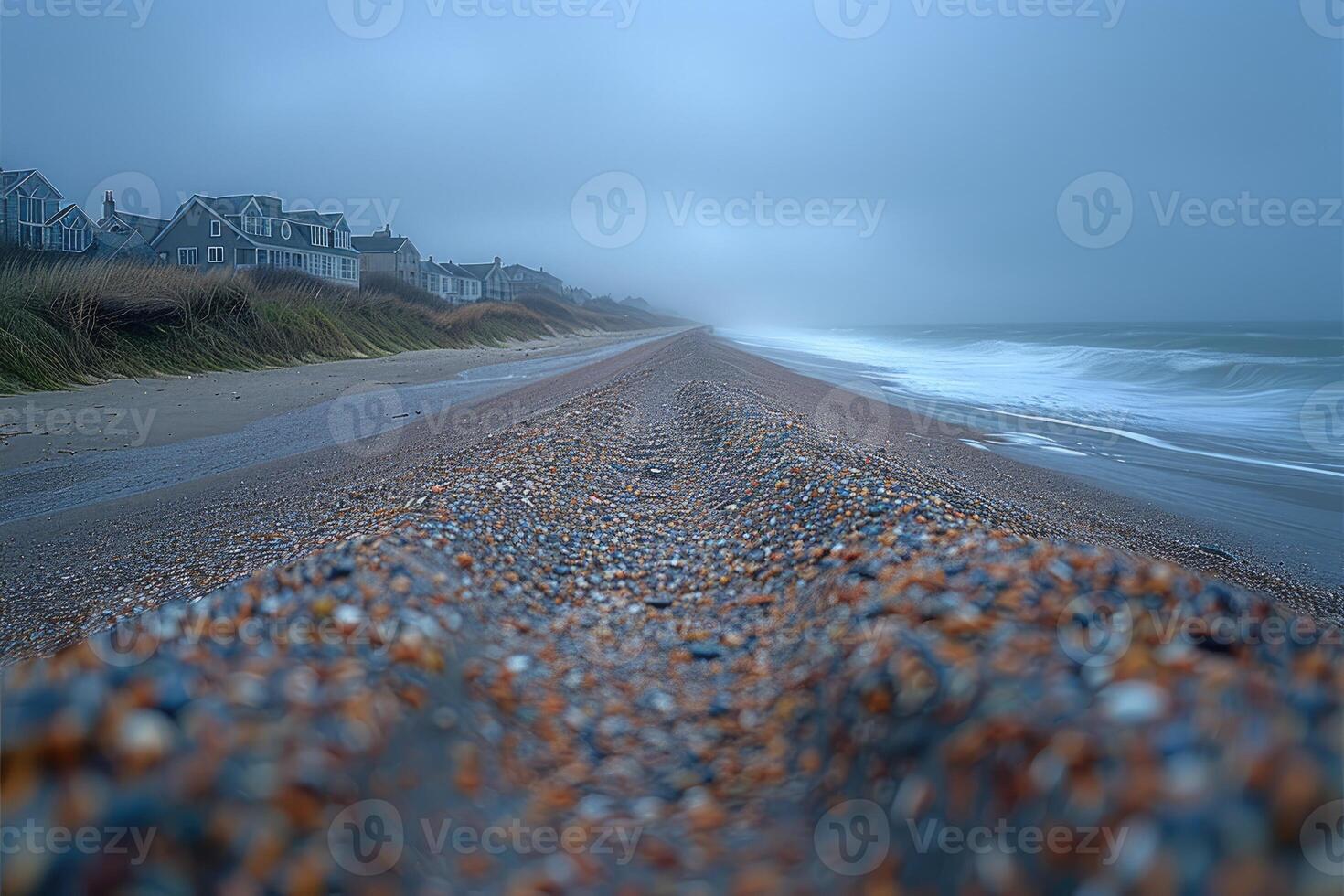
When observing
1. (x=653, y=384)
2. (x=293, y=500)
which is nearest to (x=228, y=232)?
Result: (x=653, y=384)

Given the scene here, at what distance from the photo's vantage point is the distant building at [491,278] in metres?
76.2

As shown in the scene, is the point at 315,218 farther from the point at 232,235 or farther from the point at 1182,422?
the point at 1182,422

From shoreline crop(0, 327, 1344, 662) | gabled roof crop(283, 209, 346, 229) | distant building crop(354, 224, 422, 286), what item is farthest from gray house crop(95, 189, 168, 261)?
shoreline crop(0, 327, 1344, 662)

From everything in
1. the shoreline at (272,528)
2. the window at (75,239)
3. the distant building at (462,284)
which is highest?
the distant building at (462,284)

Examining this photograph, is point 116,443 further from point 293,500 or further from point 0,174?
point 0,174

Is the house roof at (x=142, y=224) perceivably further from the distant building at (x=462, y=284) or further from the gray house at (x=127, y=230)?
the distant building at (x=462, y=284)

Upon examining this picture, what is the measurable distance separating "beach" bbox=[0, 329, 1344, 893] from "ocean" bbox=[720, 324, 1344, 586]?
4694mm

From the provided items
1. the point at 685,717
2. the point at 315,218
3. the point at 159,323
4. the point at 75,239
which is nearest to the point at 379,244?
the point at 315,218

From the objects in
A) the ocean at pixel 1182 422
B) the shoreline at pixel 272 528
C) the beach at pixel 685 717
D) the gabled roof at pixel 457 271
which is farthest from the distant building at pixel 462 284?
the beach at pixel 685 717

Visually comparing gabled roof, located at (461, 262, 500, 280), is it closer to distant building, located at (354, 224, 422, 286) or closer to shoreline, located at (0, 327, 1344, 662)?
distant building, located at (354, 224, 422, 286)

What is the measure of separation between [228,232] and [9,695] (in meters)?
43.3

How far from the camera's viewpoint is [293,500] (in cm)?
589

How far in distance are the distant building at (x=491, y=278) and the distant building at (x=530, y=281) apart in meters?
4.33

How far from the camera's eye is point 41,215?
33.5 m
